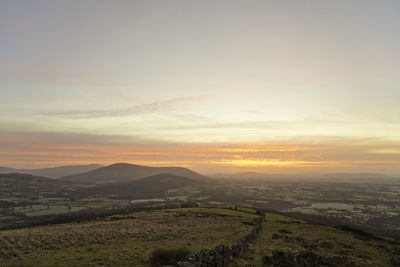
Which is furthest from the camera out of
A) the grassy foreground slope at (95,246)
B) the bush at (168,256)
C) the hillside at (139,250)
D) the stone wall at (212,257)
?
the grassy foreground slope at (95,246)

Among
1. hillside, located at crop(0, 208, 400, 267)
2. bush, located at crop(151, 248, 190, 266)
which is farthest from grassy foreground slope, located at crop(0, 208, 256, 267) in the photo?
bush, located at crop(151, 248, 190, 266)

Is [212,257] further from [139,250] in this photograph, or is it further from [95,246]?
[95,246]

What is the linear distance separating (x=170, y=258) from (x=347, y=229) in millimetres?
53454

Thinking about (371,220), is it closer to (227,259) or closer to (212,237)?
(212,237)

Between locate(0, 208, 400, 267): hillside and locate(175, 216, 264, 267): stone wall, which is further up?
locate(175, 216, 264, 267): stone wall

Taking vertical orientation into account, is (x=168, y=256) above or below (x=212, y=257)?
below

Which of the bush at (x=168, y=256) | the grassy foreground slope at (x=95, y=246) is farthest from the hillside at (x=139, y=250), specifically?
the bush at (x=168, y=256)

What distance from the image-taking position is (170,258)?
67.1ft

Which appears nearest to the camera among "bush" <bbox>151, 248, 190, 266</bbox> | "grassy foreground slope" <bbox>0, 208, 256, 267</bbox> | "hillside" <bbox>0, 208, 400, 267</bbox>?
"bush" <bbox>151, 248, 190, 266</bbox>

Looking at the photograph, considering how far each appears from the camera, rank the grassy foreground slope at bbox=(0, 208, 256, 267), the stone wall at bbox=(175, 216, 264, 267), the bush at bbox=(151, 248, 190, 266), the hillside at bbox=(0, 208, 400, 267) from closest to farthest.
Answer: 1. the stone wall at bbox=(175, 216, 264, 267)
2. the bush at bbox=(151, 248, 190, 266)
3. the hillside at bbox=(0, 208, 400, 267)
4. the grassy foreground slope at bbox=(0, 208, 256, 267)

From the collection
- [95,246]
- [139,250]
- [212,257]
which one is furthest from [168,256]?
[95,246]

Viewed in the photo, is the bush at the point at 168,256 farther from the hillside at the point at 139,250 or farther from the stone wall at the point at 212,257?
the stone wall at the point at 212,257

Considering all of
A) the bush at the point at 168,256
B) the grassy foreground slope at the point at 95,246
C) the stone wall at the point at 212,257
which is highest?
the stone wall at the point at 212,257

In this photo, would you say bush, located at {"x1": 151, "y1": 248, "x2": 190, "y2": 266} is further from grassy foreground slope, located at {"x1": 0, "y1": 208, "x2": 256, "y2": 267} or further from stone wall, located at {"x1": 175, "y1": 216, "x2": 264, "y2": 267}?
stone wall, located at {"x1": 175, "y1": 216, "x2": 264, "y2": 267}
